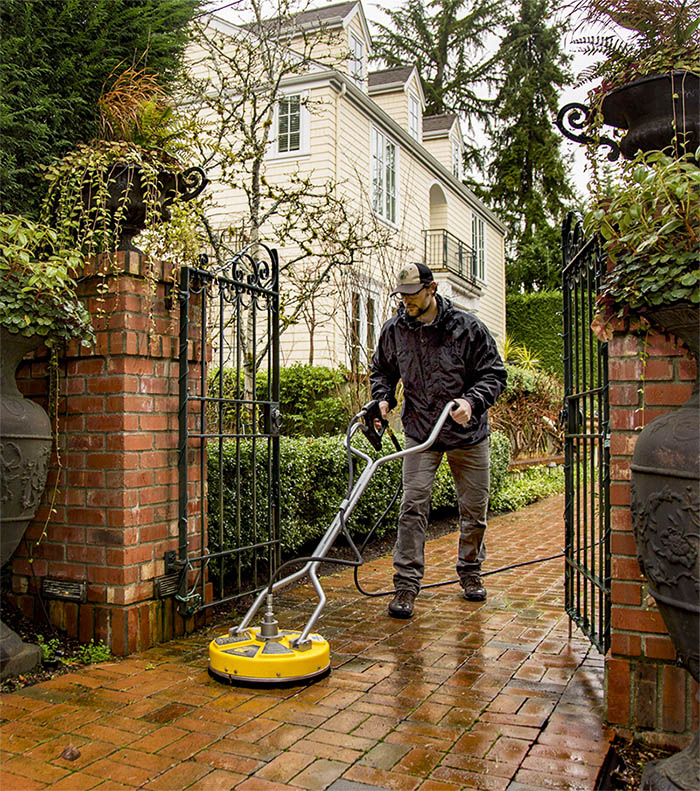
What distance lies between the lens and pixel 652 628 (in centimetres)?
247

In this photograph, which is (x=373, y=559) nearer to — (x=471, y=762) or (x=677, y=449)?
(x=471, y=762)

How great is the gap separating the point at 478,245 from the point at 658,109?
19.6m

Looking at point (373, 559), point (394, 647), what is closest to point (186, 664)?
point (394, 647)

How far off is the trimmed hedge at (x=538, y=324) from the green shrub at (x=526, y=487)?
12.7m

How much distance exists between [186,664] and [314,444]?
2586mm

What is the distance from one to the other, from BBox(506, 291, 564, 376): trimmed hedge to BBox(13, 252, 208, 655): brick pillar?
70.6 feet

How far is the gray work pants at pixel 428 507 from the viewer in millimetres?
4137

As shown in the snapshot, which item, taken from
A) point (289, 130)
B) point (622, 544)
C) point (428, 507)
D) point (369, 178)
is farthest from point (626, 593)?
point (369, 178)

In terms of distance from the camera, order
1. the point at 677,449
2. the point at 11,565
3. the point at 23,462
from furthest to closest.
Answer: the point at 11,565 → the point at 23,462 → the point at 677,449

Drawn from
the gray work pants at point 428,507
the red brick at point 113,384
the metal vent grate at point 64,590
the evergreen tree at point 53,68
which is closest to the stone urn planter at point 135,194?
the red brick at point 113,384

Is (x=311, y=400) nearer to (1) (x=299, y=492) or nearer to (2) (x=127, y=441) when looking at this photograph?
(1) (x=299, y=492)

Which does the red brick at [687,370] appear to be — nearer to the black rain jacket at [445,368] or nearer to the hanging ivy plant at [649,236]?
the hanging ivy plant at [649,236]

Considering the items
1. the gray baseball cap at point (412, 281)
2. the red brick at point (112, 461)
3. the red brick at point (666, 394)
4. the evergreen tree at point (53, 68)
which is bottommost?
the red brick at point (112, 461)

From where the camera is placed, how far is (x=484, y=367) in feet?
13.8
